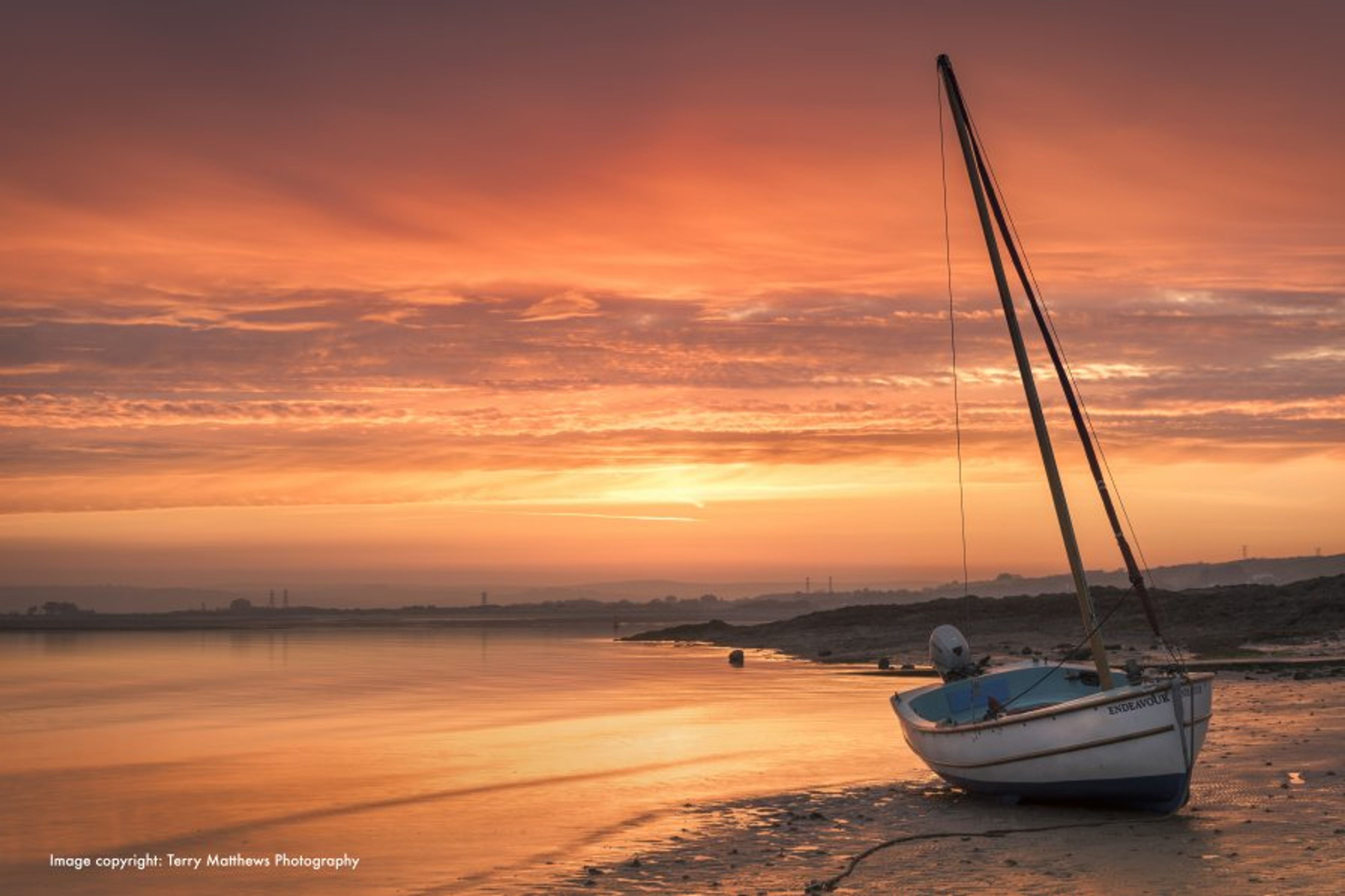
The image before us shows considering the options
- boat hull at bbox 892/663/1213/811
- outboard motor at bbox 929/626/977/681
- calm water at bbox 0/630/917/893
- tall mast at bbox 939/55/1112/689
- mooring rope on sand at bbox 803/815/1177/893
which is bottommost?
calm water at bbox 0/630/917/893

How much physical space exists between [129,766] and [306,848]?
1418 cm

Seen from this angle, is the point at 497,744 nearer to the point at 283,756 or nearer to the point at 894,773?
the point at 283,756

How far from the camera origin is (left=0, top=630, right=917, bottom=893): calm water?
22219mm

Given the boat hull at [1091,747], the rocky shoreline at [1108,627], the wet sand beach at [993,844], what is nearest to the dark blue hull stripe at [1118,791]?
the boat hull at [1091,747]

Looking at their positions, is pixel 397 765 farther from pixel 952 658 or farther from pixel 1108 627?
pixel 1108 627

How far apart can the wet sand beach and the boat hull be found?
0.44 m

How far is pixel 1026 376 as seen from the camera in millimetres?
24484

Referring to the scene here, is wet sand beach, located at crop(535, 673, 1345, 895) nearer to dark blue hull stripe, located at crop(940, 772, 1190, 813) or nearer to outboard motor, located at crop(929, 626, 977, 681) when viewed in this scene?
dark blue hull stripe, located at crop(940, 772, 1190, 813)

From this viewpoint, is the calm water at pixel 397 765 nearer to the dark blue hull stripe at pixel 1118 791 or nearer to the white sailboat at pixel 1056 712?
the white sailboat at pixel 1056 712

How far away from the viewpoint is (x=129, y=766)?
114 ft

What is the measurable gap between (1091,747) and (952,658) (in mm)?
7582

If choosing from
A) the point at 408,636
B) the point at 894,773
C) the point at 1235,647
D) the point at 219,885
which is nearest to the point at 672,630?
the point at 408,636

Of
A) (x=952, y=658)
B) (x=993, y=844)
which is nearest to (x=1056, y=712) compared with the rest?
(x=993, y=844)

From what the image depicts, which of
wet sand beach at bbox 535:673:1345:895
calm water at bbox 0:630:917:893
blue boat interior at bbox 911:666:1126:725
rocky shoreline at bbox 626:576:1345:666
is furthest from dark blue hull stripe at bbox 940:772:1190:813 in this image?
rocky shoreline at bbox 626:576:1345:666
